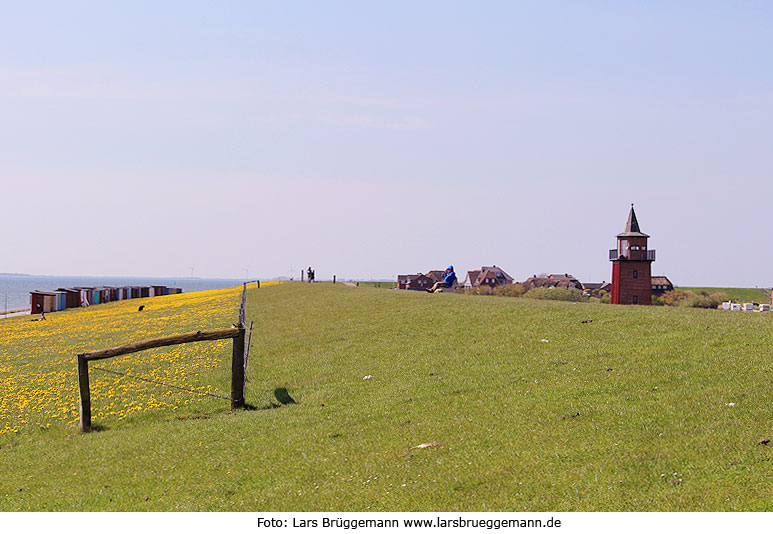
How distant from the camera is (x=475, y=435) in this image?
1304 cm

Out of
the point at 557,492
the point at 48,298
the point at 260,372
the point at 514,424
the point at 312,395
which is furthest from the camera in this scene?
the point at 48,298

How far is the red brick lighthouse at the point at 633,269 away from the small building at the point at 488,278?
10694 cm

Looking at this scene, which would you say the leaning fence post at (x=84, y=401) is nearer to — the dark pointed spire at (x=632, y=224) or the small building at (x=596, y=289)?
the dark pointed spire at (x=632, y=224)

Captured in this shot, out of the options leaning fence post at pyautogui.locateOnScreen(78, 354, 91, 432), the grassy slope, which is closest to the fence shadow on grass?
the grassy slope

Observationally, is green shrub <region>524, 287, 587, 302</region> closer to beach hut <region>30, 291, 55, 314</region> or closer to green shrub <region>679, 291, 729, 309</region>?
green shrub <region>679, 291, 729, 309</region>

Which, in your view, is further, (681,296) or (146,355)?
(681,296)

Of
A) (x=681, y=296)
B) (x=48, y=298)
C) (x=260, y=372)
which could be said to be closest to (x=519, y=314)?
(x=260, y=372)

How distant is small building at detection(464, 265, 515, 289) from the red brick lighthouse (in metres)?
107

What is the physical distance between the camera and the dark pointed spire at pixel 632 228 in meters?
73.6

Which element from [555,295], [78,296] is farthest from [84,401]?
[555,295]

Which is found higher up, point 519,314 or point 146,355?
point 519,314
